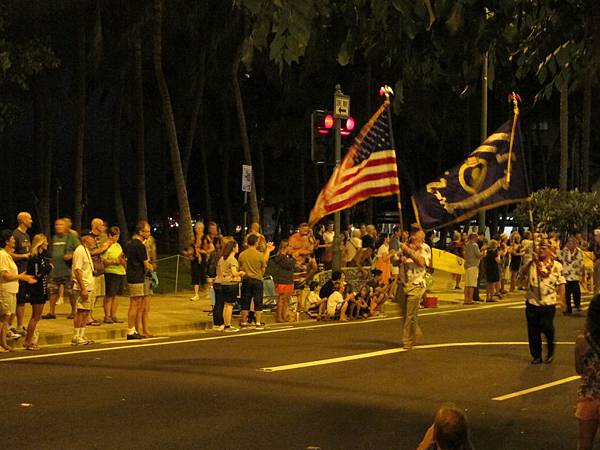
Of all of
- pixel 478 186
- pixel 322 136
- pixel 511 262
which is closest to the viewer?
pixel 478 186

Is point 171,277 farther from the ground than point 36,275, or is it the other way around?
point 36,275

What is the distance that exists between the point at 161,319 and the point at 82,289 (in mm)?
3846

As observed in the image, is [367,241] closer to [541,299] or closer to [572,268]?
[572,268]

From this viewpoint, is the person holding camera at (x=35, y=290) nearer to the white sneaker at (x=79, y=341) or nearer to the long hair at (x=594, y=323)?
the white sneaker at (x=79, y=341)

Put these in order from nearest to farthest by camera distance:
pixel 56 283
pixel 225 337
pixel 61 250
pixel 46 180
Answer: pixel 225 337 → pixel 61 250 → pixel 56 283 → pixel 46 180

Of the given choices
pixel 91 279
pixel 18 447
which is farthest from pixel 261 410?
pixel 91 279

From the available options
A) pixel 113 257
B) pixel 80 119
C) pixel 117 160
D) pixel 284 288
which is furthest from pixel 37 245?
pixel 117 160

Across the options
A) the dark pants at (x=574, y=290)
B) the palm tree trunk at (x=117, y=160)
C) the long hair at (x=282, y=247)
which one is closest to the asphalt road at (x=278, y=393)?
the long hair at (x=282, y=247)

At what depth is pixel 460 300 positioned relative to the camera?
25172 millimetres

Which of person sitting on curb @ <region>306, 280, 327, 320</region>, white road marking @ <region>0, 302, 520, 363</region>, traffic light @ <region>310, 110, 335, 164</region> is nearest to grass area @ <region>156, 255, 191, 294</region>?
person sitting on curb @ <region>306, 280, 327, 320</region>

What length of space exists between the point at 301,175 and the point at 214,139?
5.33 meters

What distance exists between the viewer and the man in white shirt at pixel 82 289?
14.9 meters

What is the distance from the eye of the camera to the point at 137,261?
1598 cm

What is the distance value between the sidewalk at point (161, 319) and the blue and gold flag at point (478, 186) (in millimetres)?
7203
